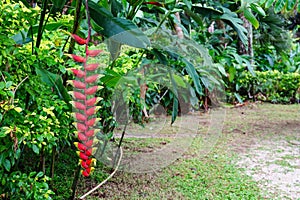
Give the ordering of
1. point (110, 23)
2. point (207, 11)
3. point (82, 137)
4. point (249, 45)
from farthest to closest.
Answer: point (249, 45)
point (207, 11)
point (110, 23)
point (82, 137)

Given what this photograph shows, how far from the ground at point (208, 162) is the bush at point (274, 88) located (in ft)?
5.25

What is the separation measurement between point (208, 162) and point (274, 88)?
140 inches

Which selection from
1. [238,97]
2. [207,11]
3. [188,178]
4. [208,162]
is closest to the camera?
[207,11]

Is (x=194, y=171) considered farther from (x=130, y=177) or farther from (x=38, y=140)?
(x=38, y=140)

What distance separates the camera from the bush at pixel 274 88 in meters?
5.13

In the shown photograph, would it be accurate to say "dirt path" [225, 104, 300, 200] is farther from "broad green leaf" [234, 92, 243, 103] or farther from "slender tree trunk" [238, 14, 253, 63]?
"slender tree trunk" [238, 14, 253, 63]

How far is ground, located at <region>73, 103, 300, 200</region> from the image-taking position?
159 centimetres

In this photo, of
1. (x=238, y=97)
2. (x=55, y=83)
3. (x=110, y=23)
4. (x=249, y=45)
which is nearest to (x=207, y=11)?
(x=110, y=23)

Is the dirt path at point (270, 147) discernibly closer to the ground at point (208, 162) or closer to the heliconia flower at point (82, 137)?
the ground at point (208, 162)

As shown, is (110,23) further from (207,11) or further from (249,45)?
(249,45)

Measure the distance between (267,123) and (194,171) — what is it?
Result: 1.86 metres

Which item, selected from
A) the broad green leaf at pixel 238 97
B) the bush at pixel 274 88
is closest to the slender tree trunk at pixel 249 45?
the bush at pixel 274 88

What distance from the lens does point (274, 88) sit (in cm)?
521

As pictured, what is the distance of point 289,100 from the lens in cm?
518
